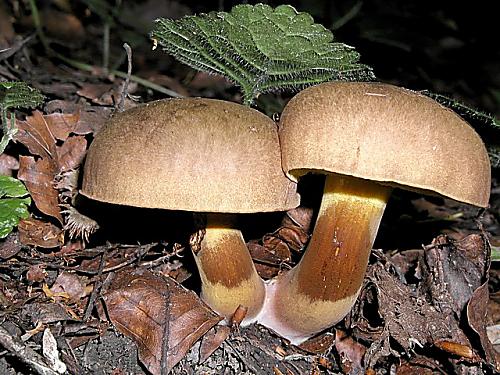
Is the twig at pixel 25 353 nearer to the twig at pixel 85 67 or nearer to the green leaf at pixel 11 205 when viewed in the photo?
the green leaf at pixel 11 205

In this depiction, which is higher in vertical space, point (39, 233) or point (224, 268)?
point (224, 268)

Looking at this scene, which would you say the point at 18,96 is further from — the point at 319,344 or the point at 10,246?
the point at 319,344

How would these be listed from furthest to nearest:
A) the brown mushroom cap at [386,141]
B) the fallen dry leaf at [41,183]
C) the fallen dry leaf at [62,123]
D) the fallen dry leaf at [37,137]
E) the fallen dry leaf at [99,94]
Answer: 1. the fallen dry leaf at [99,94]
2. the fallen dry leaf at [62,123]
3. the fallen dry leaf at [37,137]
4. the fallen dry leaf at [41,183]
5. the brown mushroom cap at [386,141]

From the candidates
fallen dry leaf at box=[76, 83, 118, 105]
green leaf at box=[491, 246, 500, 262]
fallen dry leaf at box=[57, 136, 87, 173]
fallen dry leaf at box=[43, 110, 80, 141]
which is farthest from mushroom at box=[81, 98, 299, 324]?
fallen dry leaf at box=[76, 83, 118, 105]

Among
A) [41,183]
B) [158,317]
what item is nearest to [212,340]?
[158,317]

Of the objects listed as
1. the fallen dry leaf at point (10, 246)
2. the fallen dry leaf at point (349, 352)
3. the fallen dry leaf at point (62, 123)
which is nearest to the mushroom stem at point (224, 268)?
the fallen dry leaf at point (349, 352)

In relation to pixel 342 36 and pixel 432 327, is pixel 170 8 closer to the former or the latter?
pixel 342 36
